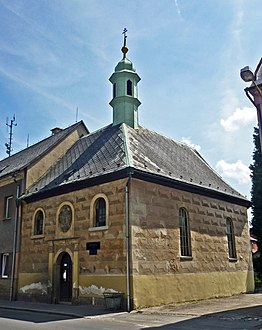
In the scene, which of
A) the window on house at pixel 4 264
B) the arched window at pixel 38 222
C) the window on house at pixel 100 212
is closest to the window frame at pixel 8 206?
the window on house at pixel 4 264

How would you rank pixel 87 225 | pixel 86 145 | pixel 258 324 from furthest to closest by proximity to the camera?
pixel 86 145, pixel 87 225, pixel 258 324

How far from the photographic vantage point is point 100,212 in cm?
1725

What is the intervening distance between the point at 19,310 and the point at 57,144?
10446 millimetres

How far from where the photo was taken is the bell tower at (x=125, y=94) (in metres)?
22.6

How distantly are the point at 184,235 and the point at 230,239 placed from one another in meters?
4.74

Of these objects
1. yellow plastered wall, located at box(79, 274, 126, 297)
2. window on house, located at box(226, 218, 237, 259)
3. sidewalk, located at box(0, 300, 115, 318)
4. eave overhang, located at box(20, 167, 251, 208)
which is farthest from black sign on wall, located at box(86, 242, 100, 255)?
window on house, located at box(226, 218, 237, 259)

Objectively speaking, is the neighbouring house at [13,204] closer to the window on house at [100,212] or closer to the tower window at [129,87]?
the tower window at [129,87]

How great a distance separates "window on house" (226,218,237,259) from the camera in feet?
72.0

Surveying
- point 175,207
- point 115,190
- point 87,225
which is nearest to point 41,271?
point 87,225

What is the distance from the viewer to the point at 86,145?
22.8 m

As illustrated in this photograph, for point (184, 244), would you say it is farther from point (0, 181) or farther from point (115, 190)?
point (0, 181)

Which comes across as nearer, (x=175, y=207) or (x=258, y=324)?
(x=258, y=324)

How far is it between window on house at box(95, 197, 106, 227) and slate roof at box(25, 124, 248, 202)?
122cm

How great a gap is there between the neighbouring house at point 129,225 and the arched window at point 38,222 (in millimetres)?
54
